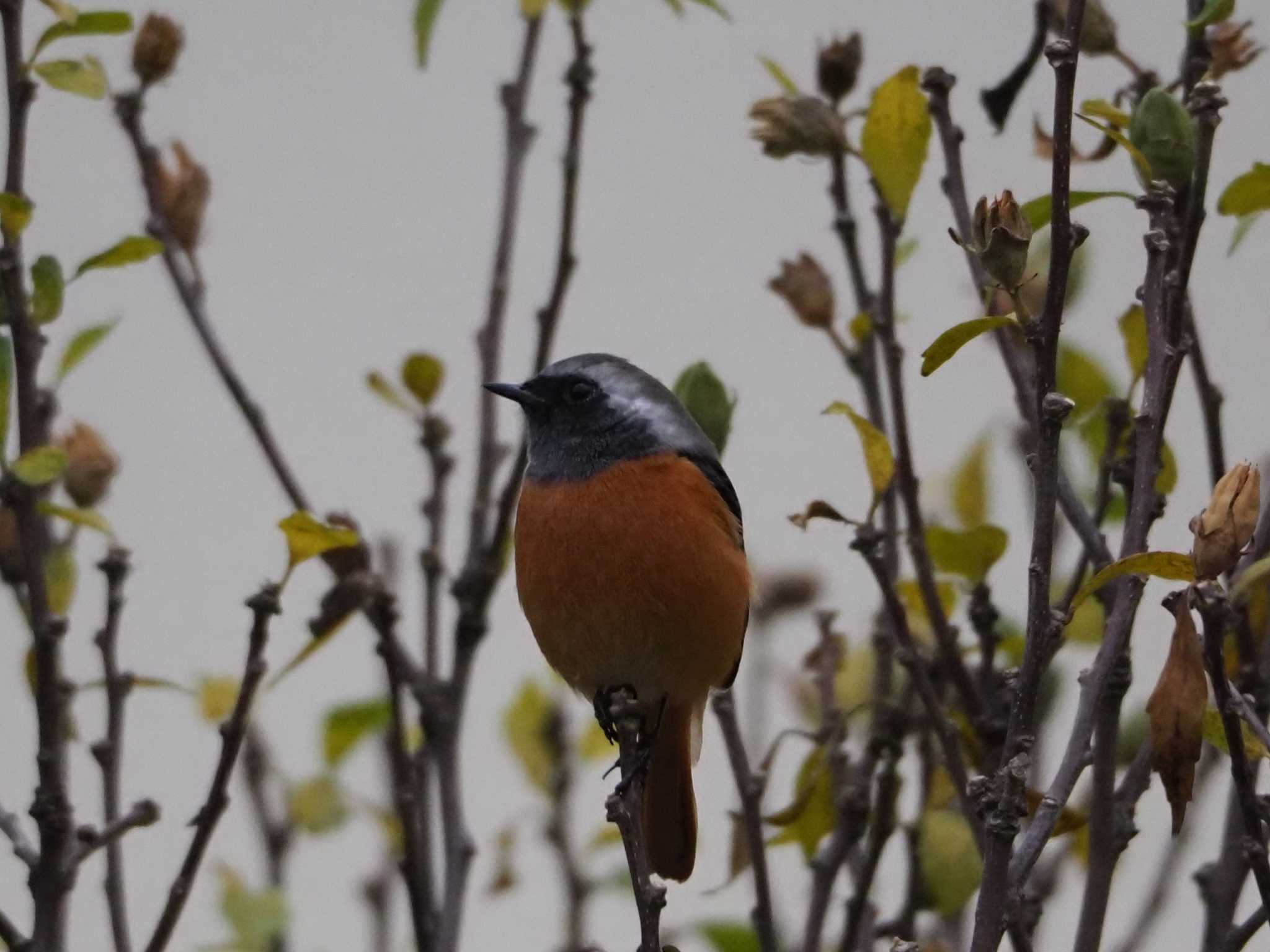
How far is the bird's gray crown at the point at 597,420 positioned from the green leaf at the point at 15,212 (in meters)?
1.37

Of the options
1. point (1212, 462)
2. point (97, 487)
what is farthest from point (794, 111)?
point (97, 487)

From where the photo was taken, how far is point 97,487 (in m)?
3.23

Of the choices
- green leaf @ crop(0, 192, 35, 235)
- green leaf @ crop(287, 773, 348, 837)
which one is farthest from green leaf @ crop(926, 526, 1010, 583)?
green leaf @ crop(287, 773, 348, 837)

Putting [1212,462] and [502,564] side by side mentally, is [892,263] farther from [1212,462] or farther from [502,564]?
[502,564]

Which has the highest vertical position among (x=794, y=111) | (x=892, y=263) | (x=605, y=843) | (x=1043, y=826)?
(x=794, y=111)

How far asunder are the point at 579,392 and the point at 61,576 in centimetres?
128

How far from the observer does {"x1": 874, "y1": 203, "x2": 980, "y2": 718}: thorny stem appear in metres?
2.83

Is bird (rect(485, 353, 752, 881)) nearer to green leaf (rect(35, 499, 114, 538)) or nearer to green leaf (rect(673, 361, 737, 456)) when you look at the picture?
green leaf (rect(673, 361, 737, 456))

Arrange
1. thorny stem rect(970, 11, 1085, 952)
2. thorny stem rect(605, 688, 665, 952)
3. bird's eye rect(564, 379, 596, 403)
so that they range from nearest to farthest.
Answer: thorny stem rect(970, 11, 1085, 952) → thorny stem rect(605, 688, 665, 952) → bird's eye rect(564, 379, 596, 403)

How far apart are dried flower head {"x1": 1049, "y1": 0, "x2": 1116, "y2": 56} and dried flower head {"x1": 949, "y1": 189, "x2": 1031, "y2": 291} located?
96 centimetres

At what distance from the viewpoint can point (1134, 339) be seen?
2.95 meters

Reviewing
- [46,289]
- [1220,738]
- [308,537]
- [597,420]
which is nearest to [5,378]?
[46,289]

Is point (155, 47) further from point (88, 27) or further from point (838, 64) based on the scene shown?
point (838, 64)

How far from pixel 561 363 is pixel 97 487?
1230 mm
